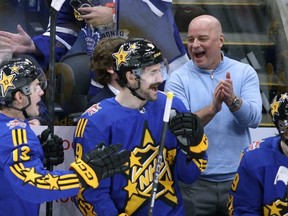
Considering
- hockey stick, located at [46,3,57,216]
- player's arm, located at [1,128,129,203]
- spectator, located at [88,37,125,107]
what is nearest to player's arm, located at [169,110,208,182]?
player's arm, located at [1,128,129,203]

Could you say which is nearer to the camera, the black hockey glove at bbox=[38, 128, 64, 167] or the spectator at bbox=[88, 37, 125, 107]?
the black hockey glove at bbox=[38, 128, 64, 167]

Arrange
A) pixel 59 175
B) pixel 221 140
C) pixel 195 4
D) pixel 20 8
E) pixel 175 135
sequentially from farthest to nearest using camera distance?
1. pixel 195 4
2. pixel 20 8
3. pixel 221 140
4. pixel 175 135
5. pixel 59 175

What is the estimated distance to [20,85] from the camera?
4109 mm

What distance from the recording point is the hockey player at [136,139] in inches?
169

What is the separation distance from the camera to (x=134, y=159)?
14.1 ft

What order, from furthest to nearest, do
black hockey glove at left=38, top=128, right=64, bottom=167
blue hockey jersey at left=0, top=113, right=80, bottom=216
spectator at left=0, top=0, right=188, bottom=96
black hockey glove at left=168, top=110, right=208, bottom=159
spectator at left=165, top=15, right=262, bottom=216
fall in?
spectator at left=0, top=0, right=188, bottom=96
spectator at left=165, top=15, right=262, bottom=216
black hockey glove at left=38, top=128, right=64, bottom=167
black hockey glove at left=168, top=110, right=208, bottom=159
blue hockey jersey at left=0, top=113, right=80, bottom=216

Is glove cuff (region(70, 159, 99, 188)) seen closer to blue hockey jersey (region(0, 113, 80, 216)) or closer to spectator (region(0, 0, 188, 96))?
blue hockey jersey (region(0, 113, 80, 216))

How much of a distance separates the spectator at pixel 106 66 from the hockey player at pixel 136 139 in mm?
170

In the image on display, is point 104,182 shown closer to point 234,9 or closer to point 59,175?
point 59,175

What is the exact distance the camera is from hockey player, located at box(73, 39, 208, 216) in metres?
4.30

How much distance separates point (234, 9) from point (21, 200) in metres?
2.46

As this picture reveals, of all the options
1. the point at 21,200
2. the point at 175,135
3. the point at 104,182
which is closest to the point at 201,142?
the point at 175,135

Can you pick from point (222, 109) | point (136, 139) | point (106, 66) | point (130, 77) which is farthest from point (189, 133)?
point (222, 109)

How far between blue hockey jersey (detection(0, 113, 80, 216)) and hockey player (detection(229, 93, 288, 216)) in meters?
0.86
